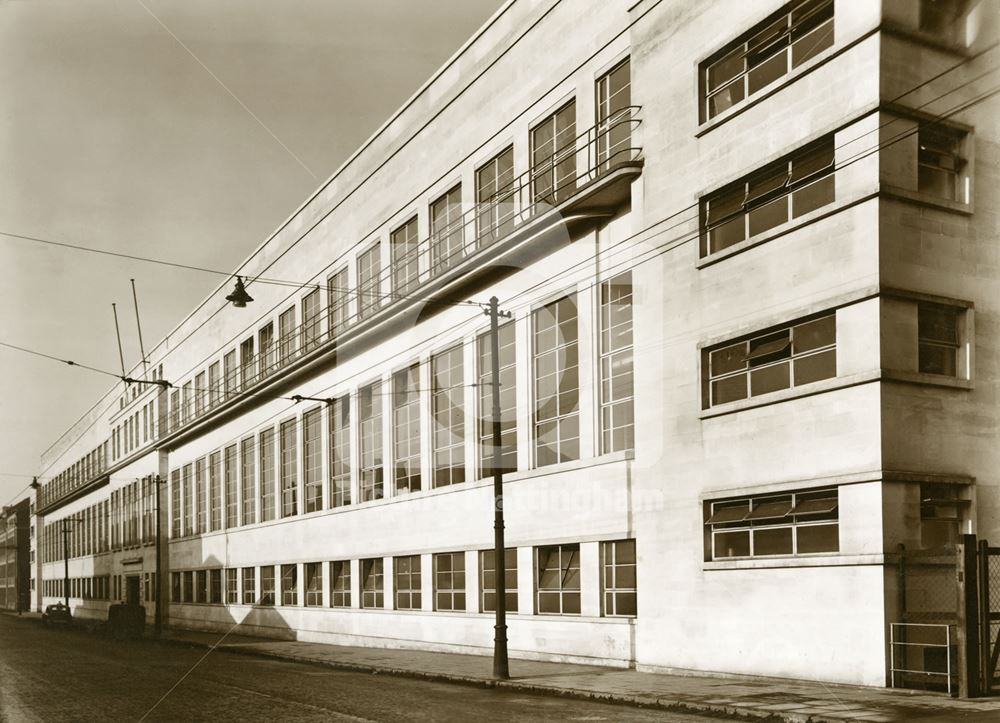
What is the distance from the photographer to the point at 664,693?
17.2 m

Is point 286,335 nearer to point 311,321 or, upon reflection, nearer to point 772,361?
point 311,321

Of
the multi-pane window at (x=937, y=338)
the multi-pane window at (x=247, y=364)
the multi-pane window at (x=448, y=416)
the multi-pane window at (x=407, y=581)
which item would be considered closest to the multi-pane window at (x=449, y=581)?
the multi-pane window at (x=407, y=581)

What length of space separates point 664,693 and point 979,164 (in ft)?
33.8

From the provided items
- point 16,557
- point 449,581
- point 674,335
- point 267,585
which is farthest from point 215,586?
point 16,557

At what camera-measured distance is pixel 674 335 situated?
848 inches

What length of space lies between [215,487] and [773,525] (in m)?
41.0

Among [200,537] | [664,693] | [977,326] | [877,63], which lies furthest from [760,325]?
[200,537]

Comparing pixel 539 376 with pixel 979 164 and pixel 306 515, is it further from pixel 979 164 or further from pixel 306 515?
pixel 306 515

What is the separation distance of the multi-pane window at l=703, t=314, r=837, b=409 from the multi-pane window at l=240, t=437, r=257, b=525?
3239 cm

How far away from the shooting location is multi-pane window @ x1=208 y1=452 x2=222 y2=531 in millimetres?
54281

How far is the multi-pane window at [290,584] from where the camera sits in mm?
42844

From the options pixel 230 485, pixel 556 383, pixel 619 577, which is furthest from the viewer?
pixel 230 485

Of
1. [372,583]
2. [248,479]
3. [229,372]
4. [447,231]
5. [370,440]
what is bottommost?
[372,583]

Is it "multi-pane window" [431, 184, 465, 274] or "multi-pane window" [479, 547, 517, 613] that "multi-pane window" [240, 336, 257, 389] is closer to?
"multi-pane window" [431, 184, 465, 274]
